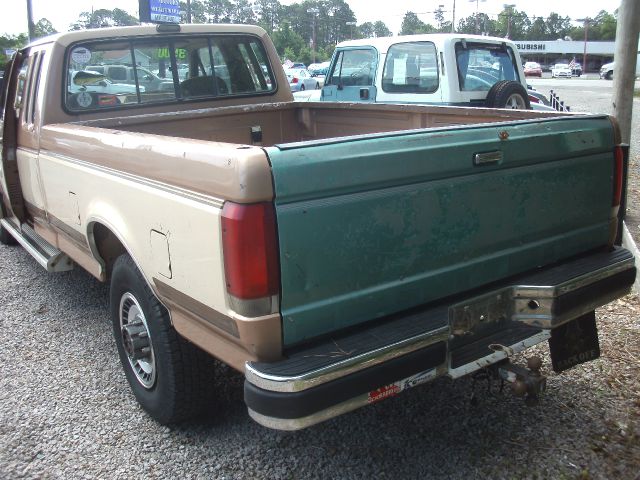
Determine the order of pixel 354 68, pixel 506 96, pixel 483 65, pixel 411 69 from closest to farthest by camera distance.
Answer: pixel 506 96, pixel 411 69, pixel 483 65, pixel 354 68

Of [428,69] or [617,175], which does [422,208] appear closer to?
[617,175]

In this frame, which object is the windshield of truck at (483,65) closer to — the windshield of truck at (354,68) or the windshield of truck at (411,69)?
the windshield of truck at (411,69)

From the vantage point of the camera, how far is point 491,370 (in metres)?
2.74

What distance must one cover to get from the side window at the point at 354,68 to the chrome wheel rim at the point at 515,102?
2.00 meters

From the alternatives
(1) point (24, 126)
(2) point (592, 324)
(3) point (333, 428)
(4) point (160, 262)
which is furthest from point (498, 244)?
(1) point (24, 126)

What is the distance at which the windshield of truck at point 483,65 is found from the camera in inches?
328

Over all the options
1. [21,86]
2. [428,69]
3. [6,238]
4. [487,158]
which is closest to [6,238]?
[6,238]

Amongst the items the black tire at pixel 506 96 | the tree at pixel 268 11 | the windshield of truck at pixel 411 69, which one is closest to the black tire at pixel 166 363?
the black tire at pixel 506 96

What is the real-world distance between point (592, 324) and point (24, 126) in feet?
13.1

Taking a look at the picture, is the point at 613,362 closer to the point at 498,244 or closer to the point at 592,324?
the point at 592,324

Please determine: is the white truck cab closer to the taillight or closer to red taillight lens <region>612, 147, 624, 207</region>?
red taillight lens <region>612, 147, 624, 207</region>

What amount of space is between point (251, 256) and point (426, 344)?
771 mm

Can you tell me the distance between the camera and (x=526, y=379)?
2.60m

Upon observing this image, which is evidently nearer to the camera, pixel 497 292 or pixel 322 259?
pixel 322 259
